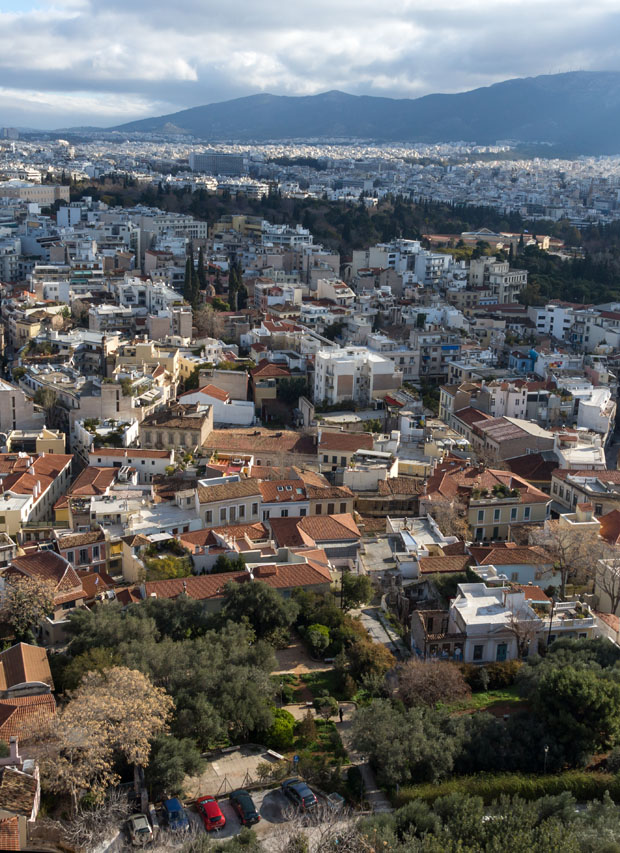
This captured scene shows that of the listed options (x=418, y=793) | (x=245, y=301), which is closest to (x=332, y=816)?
(x=418, y=793)

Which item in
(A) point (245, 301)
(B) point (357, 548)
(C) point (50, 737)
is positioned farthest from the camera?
(A) point (245, 301)

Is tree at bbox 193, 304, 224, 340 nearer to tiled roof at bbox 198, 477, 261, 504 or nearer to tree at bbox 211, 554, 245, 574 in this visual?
tiled roof at bbox 198, 477, 261, 504

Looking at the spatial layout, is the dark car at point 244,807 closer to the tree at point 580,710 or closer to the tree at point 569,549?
the tree at point 580,710

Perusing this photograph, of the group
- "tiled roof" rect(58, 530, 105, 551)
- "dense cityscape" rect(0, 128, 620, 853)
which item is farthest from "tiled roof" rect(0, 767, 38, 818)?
"tiled roof" rect(58, 530, 105, 551)

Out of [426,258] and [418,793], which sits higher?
[426,258]

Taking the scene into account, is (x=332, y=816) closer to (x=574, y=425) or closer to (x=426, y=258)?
(x=574, y=425)

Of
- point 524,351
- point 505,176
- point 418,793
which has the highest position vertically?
point 505,176
